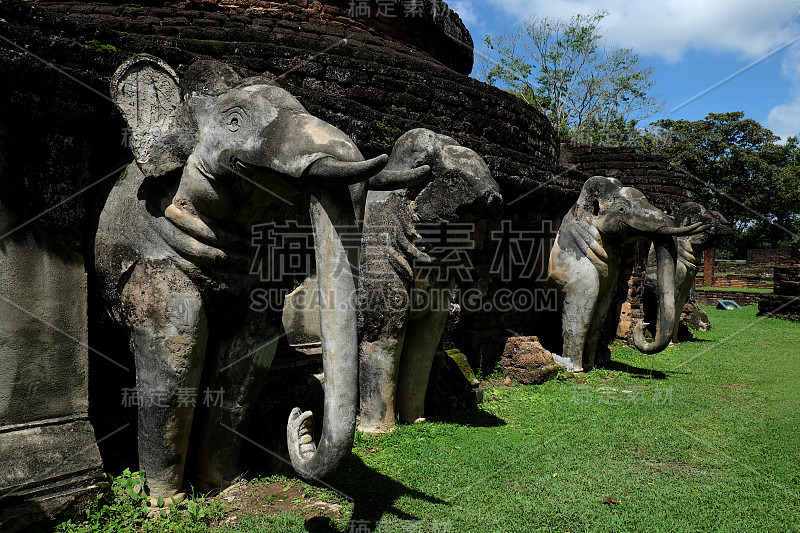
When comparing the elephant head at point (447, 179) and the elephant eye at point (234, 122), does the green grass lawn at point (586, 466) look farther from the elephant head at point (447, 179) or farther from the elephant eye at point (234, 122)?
the elephant eye at point (234, 122)

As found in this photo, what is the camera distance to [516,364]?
6.57m

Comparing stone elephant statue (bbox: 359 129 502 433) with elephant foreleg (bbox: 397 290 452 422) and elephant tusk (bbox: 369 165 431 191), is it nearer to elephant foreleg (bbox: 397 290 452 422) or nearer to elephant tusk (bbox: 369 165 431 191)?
elephant foreleg (bbox: 397 290 452 422)

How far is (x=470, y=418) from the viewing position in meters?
4.85

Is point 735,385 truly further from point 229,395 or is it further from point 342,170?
→ point 342,170

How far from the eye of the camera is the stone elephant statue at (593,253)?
654 centimetres

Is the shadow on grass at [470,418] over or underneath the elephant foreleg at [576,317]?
underneath

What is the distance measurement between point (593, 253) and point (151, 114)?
555 cm

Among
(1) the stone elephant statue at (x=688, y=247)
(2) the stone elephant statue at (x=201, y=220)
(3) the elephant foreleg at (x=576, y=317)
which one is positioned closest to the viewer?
(2) the stone elephant statue at (x=201, y=220)

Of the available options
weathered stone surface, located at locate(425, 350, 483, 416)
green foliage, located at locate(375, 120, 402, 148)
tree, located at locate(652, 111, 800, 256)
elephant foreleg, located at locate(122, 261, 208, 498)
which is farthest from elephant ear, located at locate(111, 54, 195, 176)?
tree, located at locate(652, 111, 800, 256)

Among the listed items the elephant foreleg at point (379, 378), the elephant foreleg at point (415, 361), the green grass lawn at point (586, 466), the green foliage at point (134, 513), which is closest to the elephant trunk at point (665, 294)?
the green grass lawn at point (586, 466)

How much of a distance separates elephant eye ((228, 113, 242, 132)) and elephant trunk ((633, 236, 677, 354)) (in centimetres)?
533

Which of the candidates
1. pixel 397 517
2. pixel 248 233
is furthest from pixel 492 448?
pixel 248 233

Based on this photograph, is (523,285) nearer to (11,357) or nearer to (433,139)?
(433,139)

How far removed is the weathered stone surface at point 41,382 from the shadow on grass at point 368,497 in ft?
3.49
